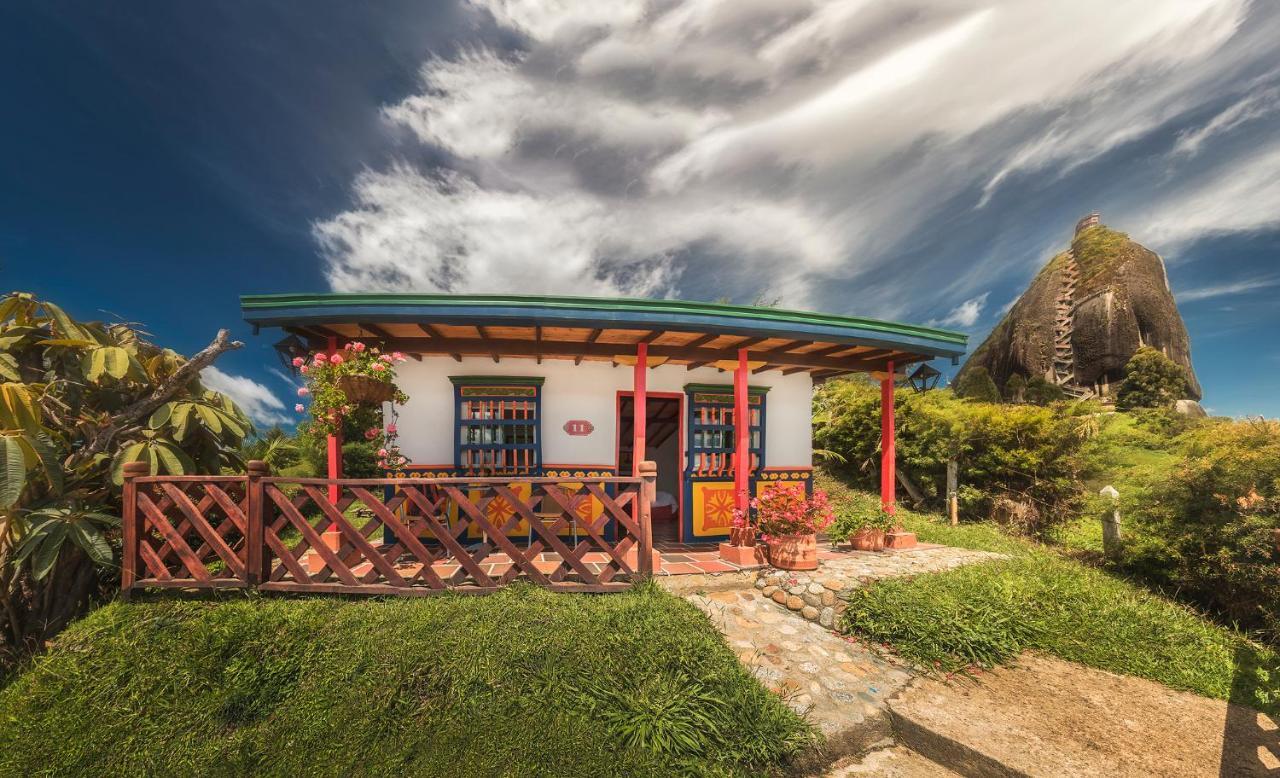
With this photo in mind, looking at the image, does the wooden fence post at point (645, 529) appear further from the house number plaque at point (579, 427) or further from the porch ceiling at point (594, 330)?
the house number plaque at point (579, 427)

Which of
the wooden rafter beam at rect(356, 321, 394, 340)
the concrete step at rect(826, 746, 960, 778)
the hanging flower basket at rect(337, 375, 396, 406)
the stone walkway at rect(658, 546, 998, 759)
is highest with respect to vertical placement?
the wooden rafter beam at rect(356, 321, 394, 340)

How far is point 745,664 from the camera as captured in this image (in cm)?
329

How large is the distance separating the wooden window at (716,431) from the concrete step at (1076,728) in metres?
3.56

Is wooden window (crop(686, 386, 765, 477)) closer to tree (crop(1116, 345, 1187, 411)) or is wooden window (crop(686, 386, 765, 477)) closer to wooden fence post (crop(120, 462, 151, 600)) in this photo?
wooden fence post (crop(120, 462, 151, 600))

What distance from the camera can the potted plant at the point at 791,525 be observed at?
474cm

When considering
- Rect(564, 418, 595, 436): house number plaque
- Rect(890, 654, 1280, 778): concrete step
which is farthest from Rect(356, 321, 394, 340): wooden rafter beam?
Rect(890, 654, 1280, 778): concrete step

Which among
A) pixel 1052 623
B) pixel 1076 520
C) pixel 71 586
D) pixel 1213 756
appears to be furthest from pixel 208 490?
pixel 1076 520

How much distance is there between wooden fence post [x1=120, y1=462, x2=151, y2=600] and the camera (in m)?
3.30

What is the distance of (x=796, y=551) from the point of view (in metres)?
4.74

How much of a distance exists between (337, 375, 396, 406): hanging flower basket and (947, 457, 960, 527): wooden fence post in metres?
10.1

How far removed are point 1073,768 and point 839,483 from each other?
8794 millimetres

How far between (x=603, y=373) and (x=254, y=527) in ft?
14.0

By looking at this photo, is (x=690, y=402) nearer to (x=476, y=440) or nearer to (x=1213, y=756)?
(x=476, y=440)

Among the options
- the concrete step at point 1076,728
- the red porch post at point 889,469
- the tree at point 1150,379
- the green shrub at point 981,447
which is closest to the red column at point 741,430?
the red porch post at point 889,469
